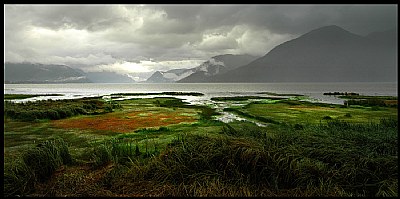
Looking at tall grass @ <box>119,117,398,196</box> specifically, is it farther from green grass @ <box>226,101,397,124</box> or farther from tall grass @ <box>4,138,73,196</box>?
green grass @ <box>226,101,397,124</box>

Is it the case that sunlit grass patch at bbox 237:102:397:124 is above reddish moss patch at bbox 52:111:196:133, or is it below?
above

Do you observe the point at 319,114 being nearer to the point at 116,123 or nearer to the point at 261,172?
the point at 116,123

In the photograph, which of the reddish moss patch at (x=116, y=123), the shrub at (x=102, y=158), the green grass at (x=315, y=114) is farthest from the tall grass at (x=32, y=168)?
the green grass at (x=315, y=114)

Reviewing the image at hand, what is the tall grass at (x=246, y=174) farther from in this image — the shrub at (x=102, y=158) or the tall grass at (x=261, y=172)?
the shrub at (x=102, y=158)

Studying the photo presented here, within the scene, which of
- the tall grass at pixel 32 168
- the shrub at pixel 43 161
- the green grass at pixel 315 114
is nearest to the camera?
the tall grass at pixel 32 168

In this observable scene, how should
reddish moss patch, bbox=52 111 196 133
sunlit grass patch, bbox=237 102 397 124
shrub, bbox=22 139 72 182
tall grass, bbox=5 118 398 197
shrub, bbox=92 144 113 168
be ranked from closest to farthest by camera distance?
1. tall grass, bbox=5 118 398 197
2. shrub, bbox=22 139 72 182
3. shrub, bbox=92 144 113 168
4. reddish moss patch, bbox=52 111 196 133
5. sunlit grass patch, bbox=237 102 397 124

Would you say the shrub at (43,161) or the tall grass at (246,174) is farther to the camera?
the shrub at (43,161)

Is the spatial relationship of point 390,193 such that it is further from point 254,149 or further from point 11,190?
point 11,190

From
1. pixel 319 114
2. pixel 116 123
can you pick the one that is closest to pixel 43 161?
pixel 116 123

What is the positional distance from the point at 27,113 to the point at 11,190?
84.9 ft

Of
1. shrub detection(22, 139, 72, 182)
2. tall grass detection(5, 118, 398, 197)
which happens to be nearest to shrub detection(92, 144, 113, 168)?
shrub detection(22, 139, 72, 182)

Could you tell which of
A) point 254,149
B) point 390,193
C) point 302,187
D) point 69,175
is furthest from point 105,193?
point 390,193

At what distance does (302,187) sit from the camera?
8.53 m

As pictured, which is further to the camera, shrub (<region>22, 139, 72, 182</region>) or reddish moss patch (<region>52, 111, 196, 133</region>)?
reddish moss patch (<region>52, 111, 196, 133</region>)
